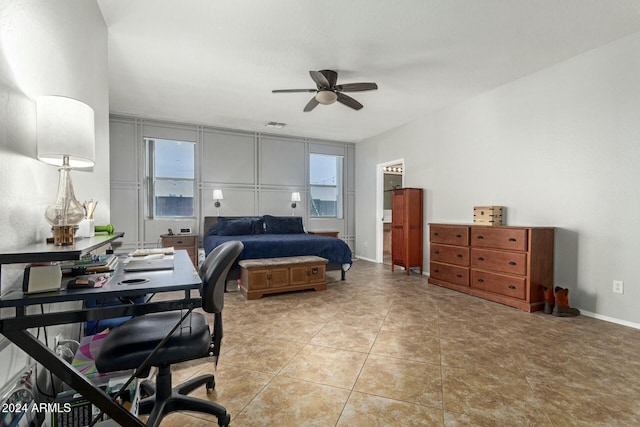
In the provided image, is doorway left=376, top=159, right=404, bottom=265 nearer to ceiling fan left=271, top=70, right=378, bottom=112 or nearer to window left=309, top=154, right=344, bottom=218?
window left=309, top=154, right=344, bottom=218

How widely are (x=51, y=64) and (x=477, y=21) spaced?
3100 mm

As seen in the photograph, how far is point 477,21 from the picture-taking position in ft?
8.55

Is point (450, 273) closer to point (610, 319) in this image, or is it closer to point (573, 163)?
point (610, 319)

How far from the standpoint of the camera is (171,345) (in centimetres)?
131

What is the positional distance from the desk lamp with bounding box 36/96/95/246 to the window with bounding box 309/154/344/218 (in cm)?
549

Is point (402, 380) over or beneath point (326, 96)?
beneath

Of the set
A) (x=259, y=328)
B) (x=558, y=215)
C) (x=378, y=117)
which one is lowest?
(x=259, y=328)

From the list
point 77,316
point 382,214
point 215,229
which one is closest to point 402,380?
point 77,316

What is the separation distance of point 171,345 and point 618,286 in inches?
152

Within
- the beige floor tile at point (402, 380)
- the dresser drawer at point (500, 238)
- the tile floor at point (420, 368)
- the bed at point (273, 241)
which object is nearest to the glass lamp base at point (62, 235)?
the tile floor at point (420, 368)

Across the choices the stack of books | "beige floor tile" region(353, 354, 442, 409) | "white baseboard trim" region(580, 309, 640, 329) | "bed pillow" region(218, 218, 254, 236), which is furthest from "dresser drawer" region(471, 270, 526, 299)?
the stack of books

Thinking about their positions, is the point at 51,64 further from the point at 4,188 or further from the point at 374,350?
the point at 374,350

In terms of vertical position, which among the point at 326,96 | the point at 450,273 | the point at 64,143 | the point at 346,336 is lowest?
the point at 346,336

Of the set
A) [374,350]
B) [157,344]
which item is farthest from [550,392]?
[157,344]
